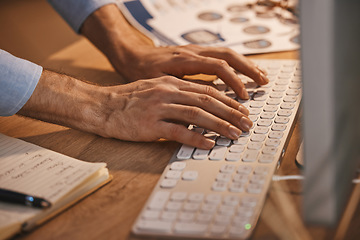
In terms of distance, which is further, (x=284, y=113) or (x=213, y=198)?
(x=284, y=113)

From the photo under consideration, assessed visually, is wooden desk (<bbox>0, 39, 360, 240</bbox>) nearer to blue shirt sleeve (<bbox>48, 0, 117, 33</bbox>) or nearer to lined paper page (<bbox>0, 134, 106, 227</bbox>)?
lined paper page (<bbox>0, 134, 106, 227</bbox>)

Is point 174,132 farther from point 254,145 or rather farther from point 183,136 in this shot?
point 254,145

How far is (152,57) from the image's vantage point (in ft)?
3.20

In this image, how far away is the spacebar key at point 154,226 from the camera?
56 centimetres

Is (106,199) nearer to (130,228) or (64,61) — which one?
(130,228)

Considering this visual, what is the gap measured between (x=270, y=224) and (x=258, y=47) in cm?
59

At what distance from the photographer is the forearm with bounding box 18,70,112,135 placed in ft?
2.64

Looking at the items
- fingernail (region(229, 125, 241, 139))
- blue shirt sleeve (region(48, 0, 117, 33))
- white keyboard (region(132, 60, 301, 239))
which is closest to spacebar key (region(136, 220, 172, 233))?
white keyboard (region(132, 60, 301, 239))

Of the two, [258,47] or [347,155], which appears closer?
[347,155]

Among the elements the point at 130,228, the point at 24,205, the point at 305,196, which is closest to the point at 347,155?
the point at 305,196

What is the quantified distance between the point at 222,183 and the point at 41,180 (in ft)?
0.79

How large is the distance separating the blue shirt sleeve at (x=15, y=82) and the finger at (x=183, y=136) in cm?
24

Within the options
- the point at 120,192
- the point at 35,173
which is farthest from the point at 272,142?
the point at 35,173

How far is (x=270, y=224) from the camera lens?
57cm
